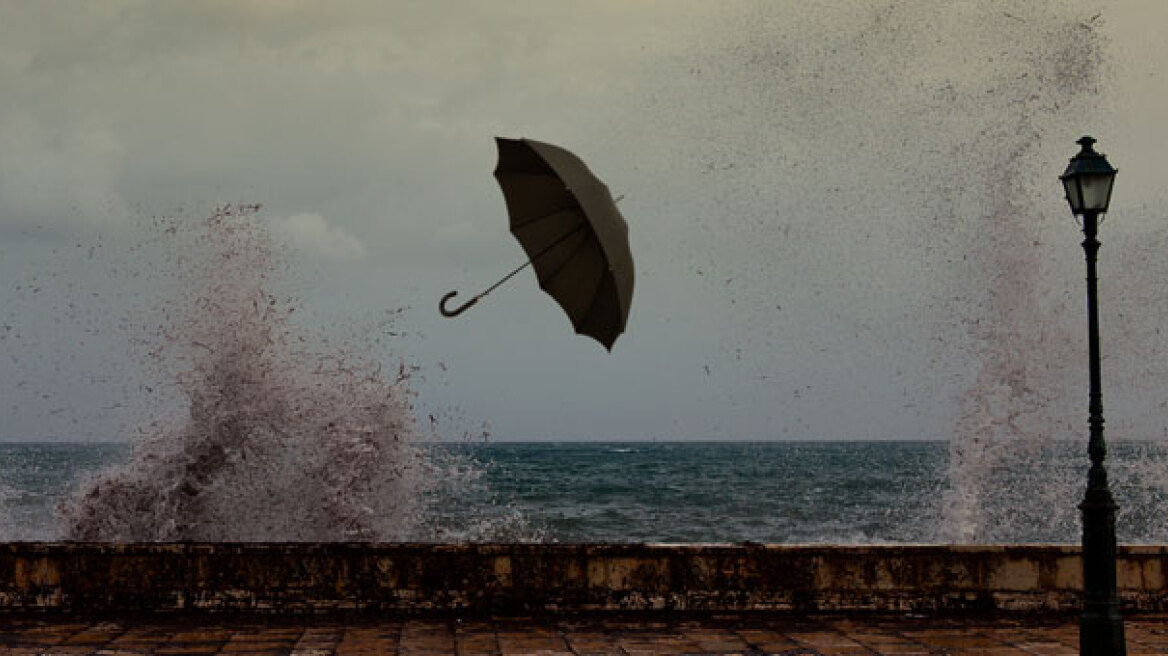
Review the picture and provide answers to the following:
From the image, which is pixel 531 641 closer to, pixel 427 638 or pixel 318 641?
pixel 427 638

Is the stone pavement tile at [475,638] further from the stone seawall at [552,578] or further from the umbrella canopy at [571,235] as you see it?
the umbrella canopy at [571,235]

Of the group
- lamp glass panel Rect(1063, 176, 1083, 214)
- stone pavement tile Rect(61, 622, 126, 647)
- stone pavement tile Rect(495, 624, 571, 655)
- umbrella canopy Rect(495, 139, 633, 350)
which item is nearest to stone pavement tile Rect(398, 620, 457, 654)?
stone pavement tile Rect(495, 624, 571, 655)

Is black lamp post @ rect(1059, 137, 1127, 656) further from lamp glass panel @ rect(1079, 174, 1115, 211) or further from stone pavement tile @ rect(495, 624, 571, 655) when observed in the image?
stone pavement tile @ rect(495, 624, 571, 655)

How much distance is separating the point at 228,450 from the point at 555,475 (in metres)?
43.9

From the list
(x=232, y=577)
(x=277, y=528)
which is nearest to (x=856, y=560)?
(x=232, y=577)

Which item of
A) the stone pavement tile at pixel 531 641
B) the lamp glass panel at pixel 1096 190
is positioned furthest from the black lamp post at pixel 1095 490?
the stone pavement tile at pixel 531 641

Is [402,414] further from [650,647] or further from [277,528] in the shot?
[650,647]

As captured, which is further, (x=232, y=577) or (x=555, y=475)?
(x=555, y=475)

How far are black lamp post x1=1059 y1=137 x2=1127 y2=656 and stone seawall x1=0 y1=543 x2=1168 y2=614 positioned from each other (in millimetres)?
1607

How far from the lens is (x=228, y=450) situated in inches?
500

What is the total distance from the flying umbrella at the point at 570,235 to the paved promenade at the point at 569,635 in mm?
1865

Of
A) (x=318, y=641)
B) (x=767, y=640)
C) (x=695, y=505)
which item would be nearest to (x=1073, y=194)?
(x=767, y=640)

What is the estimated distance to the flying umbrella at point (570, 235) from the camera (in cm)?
674

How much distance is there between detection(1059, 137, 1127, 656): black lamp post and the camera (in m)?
6.14
